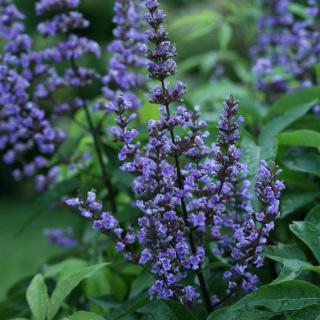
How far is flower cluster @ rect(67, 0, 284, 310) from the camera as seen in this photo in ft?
6.54

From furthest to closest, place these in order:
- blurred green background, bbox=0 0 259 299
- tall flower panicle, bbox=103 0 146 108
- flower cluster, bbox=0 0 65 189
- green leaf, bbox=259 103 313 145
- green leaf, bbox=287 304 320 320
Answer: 1. blurred green background, bbox=0 0 259 299
2. tall flower panicle, bbox=103 0 146 108
3. flower cluster, bbox=0 0 65 189
4. green leaf, bbox=259 103 313 145
5. green leaf, bbox=287 304 320 320

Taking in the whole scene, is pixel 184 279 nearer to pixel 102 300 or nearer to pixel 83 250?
pixel 102 300

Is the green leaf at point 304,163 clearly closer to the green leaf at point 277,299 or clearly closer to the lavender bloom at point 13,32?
the green leaf at point 277,299

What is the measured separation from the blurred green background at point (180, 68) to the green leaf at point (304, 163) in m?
0.55

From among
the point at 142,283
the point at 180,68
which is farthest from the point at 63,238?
the point at 180,68

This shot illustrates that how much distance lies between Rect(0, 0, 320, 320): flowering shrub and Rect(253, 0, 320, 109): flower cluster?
0.5 inches

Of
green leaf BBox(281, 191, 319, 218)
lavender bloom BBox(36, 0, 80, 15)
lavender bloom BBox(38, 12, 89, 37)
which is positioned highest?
lavender bloom BBox(36, 0, 80, 15)

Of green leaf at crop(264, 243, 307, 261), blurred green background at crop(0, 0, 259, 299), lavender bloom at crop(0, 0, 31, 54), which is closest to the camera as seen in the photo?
green leaf at crop(264, 243, 307, 261)

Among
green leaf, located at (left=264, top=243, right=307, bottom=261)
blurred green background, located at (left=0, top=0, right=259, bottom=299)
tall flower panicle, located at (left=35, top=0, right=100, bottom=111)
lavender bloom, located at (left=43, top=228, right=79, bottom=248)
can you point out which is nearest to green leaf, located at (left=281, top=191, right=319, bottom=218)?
green leaf, located at (left=264, top=243, right=307, bottom=261)

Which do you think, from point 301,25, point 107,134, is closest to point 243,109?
point 107,134

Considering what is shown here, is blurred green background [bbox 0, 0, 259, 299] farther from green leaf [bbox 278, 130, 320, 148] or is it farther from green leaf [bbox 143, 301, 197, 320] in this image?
green leaf [bbox 143, 301, 197, 320]

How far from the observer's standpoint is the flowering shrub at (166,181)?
2.01 m

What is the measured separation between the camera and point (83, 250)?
3.35m

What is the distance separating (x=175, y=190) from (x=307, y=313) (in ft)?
1.72
